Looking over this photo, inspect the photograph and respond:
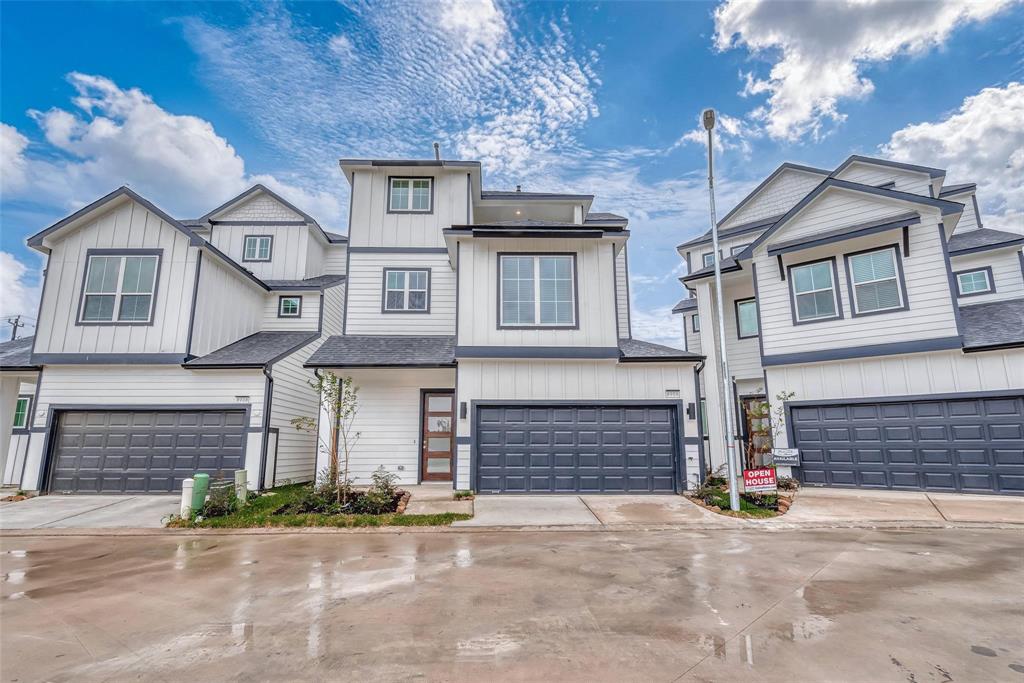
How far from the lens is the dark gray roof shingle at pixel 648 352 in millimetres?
11062

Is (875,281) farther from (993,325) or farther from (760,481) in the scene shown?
(760,481)

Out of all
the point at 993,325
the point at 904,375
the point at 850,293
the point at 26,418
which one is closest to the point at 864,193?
the point at 850,293

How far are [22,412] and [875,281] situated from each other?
25913mm

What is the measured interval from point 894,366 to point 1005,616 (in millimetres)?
8370

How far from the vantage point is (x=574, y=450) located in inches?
427

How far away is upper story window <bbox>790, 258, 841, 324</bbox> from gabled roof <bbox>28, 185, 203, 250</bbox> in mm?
16266

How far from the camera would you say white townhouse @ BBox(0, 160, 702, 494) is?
1091 cm

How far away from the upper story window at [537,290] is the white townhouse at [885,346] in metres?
4.25

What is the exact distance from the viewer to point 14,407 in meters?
13.1

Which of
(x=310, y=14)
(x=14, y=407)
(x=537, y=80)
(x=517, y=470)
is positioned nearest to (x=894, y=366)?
(x=517, y=470)

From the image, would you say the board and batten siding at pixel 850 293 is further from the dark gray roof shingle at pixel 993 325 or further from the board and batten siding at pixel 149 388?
the board and batten siding at pixel 149 388

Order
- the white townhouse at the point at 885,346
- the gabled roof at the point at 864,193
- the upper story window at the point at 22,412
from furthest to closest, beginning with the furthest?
the upper story window at the point at 22,412 < the gabled roof at the point at 864,193 < the white townhouse at the point at 885,346

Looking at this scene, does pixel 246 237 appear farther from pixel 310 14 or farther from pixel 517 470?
pixel 517 470

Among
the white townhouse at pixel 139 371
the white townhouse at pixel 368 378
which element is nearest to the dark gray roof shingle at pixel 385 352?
the white townhouse at pixel 368 378
